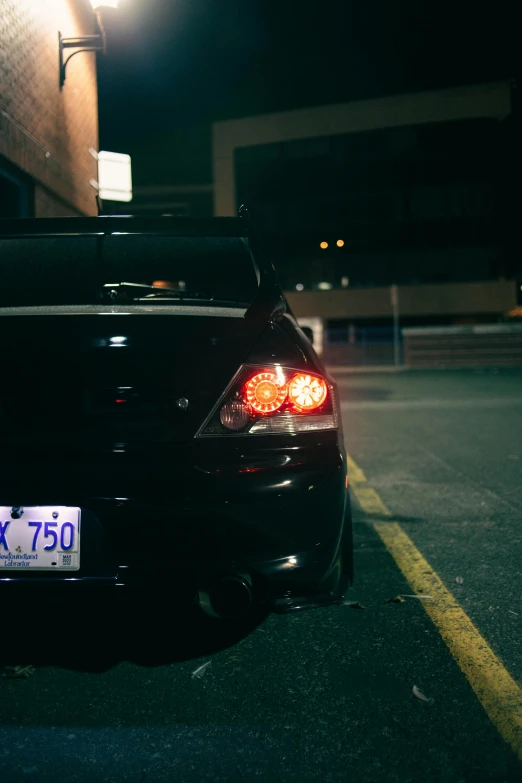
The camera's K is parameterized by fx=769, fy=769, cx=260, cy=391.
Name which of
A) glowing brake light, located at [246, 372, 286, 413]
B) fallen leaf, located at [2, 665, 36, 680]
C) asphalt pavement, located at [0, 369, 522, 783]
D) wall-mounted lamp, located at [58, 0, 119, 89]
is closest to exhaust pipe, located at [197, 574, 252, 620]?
asphalt pavement, located at [0, 369, 522, 783]

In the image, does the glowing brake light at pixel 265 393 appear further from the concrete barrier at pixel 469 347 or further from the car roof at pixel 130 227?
the concrete barrier at pixel 469 347

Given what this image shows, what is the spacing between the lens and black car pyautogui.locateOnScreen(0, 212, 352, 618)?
239 centimetres

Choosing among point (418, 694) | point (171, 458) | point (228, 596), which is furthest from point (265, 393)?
point (418, 694)

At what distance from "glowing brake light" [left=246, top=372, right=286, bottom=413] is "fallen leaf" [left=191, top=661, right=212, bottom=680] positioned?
3.18 feet

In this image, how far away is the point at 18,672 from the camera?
9.07 ft

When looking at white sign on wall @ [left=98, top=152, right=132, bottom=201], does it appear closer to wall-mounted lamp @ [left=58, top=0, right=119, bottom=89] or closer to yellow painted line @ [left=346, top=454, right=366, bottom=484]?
wall-mounted lamp @ [left=58, top=0, right=119, bottom=89]

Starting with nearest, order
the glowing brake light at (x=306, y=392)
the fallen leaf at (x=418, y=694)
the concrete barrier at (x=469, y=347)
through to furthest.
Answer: the fallen leaf at (x=418, y=694) → the glowing brake light at (x=306, y=392) → the concrete barrier at (x=469, y=347)

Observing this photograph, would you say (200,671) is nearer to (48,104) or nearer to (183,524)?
(183,524)

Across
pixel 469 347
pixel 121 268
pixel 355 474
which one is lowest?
pixel 355 474

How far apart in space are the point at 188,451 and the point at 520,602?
6.02 feet

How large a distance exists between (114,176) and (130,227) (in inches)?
530

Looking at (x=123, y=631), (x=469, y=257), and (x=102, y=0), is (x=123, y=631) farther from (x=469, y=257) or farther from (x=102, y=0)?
(x=469, y=257)

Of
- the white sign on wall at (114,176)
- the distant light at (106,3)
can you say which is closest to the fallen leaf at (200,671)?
the distant light at (106,3)

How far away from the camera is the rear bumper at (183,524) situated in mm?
2383
